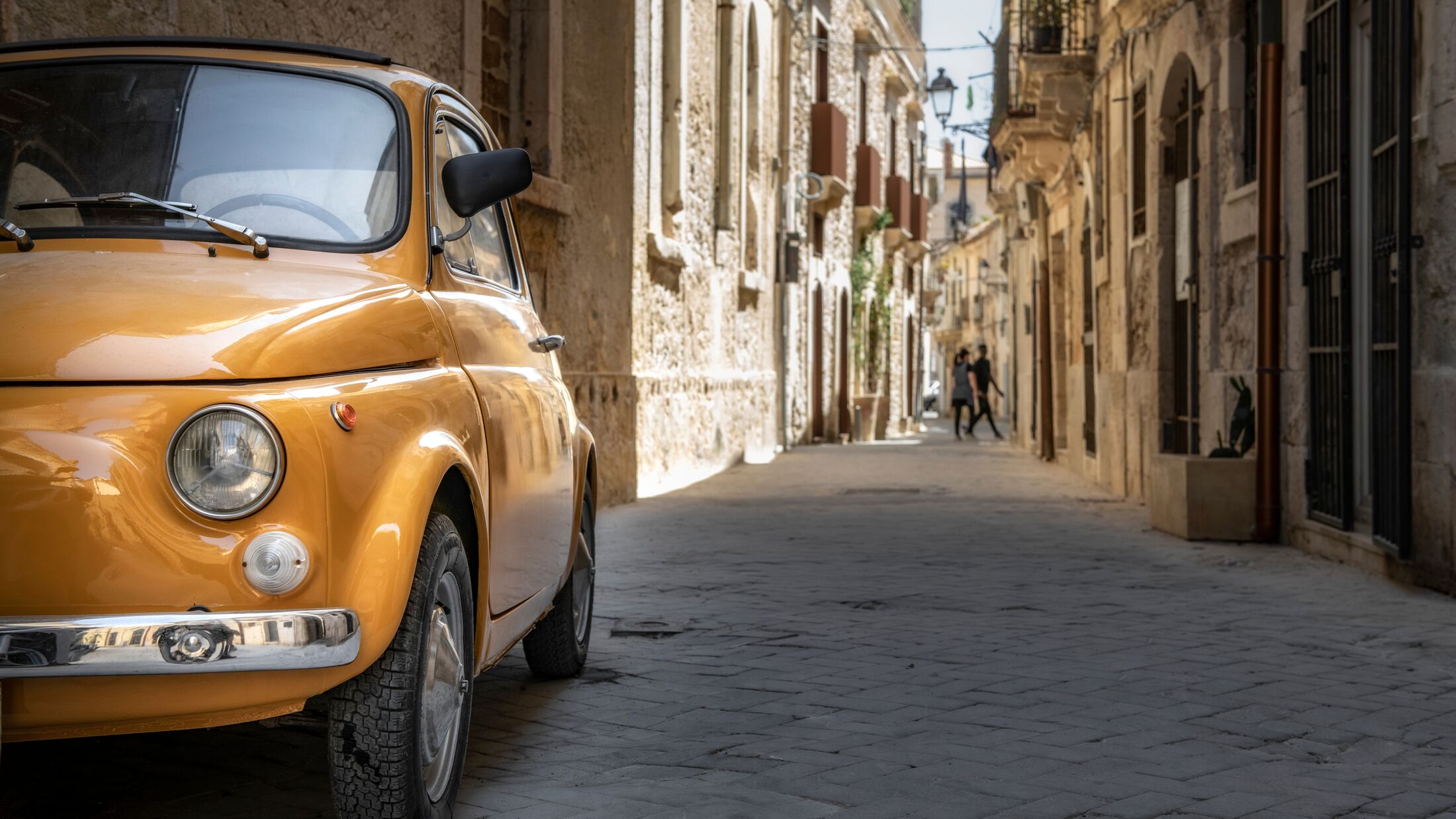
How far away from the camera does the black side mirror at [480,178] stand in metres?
4.10

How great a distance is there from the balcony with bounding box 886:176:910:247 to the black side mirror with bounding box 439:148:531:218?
98.7 feet

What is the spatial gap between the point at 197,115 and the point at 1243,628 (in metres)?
4.78

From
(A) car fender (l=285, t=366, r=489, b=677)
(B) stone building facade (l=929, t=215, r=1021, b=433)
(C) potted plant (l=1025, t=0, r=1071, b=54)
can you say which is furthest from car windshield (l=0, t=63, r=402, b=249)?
(B) stone building facade (l=929, t=215, r=1021, b=433)

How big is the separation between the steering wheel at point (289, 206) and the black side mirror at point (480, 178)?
38cm

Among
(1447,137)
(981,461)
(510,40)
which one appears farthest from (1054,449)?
(1447,137)

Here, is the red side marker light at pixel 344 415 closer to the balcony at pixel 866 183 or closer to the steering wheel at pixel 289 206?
the steering wheel at pixel 289 206

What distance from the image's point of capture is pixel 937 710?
502 centimetres

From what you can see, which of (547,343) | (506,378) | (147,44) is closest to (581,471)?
(547,343)

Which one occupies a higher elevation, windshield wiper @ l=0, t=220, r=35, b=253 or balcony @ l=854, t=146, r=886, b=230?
balcony @ l=854, t=146, r=886, b=230

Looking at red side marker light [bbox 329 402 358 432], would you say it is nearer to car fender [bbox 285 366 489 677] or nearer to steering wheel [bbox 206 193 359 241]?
car fender [bbox 285 366 489 677]

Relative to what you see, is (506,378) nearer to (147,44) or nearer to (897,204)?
(147,44)

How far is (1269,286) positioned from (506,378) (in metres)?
7.05

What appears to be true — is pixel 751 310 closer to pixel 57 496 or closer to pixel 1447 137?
pixel 1447 137

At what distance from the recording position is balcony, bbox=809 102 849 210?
26328mm
